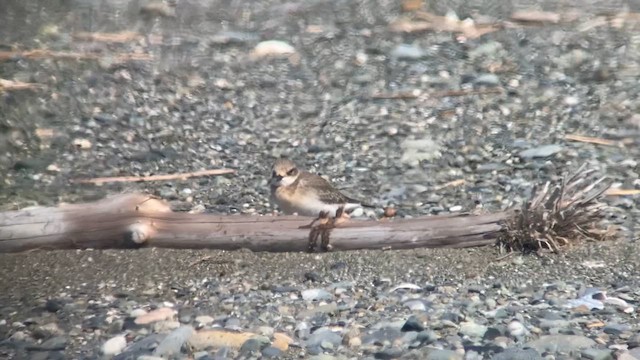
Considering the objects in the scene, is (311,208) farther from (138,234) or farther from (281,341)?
(281,341)

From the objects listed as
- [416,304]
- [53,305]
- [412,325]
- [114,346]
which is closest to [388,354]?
[412,325]

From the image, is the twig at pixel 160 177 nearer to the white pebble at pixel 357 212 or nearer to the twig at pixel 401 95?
the white pebble at pixel 357 212

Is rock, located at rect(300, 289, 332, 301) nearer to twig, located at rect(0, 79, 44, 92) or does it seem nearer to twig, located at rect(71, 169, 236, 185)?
twig, located at rect(71, 169, 236, 185)

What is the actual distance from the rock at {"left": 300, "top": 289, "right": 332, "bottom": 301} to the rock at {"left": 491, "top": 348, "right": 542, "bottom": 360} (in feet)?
3.75

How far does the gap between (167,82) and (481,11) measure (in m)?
3.43

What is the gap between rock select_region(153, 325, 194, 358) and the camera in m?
5.14

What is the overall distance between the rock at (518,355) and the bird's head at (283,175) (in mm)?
2716

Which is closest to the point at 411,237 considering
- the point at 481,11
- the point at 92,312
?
the point at 92,312

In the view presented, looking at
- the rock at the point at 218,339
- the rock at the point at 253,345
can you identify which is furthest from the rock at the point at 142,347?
the rock at the point at 253,345

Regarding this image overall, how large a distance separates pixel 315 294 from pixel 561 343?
4.41ft

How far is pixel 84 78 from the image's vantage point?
33.9ft

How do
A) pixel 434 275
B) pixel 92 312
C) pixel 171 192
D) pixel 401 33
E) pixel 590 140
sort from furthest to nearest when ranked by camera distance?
pixel 401 33 < pixel 590 140 < pixel 171 192 < pixel 434 275 < pixel 92 312

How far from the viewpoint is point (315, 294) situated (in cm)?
591

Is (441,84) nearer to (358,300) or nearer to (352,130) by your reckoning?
(352,130)
